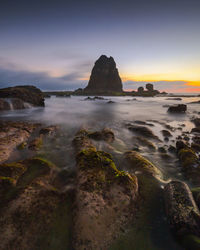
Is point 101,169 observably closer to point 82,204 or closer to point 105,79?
point 82,204

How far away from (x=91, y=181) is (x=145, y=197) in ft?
5.48

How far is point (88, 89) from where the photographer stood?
178m


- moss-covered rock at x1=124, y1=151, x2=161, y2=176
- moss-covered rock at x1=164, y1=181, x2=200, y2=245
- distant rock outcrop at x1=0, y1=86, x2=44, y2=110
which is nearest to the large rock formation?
distant rock outcrop at x1=0, y1=86, x2=44, y2=110

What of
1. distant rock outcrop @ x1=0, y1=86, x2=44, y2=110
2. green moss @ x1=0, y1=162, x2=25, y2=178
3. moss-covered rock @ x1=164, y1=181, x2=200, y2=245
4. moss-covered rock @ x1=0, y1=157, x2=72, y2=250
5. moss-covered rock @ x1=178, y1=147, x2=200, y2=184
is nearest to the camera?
moss-covered rock @ x1=0, y1=157, x2=72, y2=250

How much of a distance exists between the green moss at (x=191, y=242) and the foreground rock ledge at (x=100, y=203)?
1.14 metres

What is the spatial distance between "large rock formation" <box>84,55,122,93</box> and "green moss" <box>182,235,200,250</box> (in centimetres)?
17618

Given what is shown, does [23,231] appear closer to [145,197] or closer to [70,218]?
[70,218]

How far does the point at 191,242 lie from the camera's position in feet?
8.29

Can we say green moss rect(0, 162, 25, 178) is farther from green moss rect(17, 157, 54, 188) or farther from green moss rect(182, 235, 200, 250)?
green moss rect(182, 235, 200, 250)

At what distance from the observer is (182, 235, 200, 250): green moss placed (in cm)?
245

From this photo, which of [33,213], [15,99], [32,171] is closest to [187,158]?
[33,213]

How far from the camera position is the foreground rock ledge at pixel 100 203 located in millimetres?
2719

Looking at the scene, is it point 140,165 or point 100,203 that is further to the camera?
point 140,165

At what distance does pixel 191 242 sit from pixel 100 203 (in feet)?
6.46
